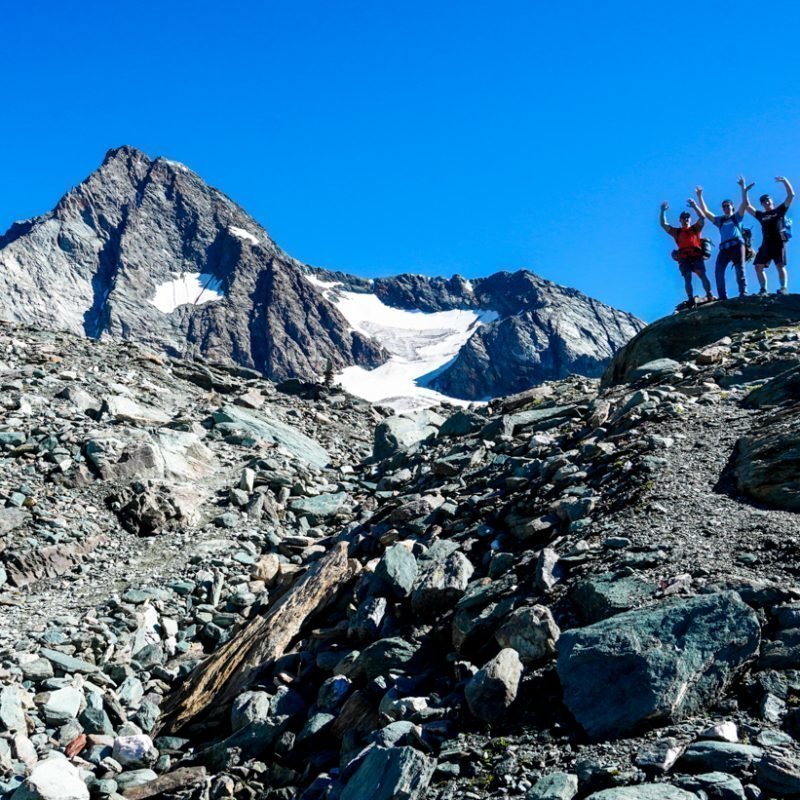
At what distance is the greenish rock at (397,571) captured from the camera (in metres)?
8.18

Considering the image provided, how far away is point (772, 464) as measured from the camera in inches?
313

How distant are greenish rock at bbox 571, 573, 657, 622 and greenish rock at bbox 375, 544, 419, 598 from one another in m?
2.22

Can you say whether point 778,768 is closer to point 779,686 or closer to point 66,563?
point 779,686

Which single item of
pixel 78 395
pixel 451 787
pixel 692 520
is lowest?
pixel 451 787

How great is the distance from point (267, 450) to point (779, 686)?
14757 mm

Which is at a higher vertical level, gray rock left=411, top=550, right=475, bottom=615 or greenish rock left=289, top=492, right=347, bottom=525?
greenish rock left=289, top=492, right=347, bottom=525

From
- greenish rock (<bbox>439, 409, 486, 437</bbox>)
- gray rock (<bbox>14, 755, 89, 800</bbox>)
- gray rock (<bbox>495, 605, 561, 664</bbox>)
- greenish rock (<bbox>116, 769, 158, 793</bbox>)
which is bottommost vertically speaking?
greenish rock (<bbox>116, 769, 158, 793</bbox>)

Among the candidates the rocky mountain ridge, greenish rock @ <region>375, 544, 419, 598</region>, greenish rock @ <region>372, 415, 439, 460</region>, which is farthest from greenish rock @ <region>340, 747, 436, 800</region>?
greenish rock @ <region>372, 415, 439, 460</region>

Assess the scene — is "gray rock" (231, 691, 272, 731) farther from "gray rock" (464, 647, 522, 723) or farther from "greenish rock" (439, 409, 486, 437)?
"greenish rock" (439, 409, 486, 437)

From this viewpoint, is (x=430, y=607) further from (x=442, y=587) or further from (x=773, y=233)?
(x=773, y=233)

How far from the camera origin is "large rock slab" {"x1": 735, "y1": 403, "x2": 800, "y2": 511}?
7.55 m

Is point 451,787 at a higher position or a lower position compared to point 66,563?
lower

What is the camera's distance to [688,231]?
18344mm

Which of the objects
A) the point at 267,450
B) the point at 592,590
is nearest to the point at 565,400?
the point at 267,450
